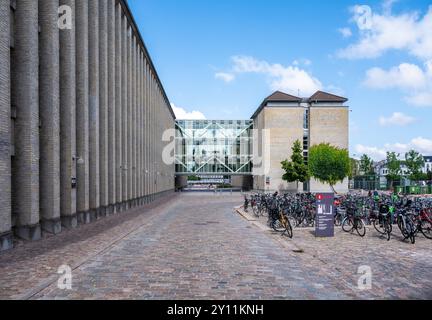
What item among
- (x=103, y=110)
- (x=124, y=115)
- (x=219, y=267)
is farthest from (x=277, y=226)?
(x=124, y=115)

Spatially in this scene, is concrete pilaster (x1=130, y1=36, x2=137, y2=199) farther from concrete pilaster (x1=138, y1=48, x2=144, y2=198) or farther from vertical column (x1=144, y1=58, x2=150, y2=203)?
vertical column (x1=144, y1=58, x2=150, y2=203)

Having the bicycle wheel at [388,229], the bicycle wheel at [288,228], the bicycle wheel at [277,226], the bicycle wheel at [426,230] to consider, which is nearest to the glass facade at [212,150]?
the bicycle wheel at [277,226]

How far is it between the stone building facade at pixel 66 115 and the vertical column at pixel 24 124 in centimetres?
3

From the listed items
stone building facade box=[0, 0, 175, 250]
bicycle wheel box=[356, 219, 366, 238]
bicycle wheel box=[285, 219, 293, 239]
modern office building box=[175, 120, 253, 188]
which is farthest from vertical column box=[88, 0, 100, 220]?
modern office building box=[175, 120, 253, 188]

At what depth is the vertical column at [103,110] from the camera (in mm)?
25047

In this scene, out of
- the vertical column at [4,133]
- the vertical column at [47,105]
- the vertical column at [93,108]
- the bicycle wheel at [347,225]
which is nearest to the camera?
the vertical column at [4,133]

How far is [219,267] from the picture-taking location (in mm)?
8852

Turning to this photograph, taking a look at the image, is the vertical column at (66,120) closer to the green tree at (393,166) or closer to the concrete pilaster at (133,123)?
the concrete pilaster at (133,123)

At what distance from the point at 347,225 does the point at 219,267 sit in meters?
9.19

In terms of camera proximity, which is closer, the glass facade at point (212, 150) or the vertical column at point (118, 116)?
the vertical column at point (118, 116)

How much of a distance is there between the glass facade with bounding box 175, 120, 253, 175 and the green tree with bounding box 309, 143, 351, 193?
18324 mm
